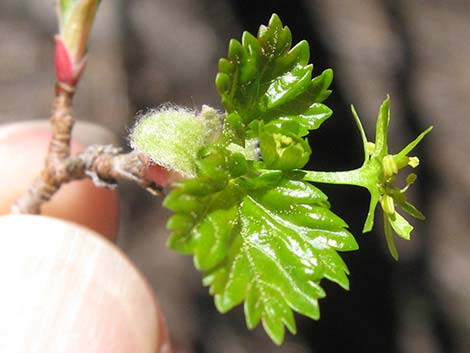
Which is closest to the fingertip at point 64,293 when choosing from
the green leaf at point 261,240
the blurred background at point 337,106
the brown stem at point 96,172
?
the brown stem at point 96,172

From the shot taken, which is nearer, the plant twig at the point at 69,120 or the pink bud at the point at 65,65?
the plant twig at the point at 69,120

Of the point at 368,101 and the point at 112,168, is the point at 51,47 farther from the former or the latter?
the point at 112,168

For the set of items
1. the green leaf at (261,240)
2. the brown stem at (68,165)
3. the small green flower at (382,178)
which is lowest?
the brown stem at (68,165)

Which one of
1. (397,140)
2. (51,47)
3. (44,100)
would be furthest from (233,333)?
(51,47)

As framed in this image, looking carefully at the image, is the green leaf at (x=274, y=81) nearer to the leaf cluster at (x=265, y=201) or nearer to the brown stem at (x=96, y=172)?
the leaf cluster at (x=265, y=201)

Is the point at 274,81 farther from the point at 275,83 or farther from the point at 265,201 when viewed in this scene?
the point at 265,201

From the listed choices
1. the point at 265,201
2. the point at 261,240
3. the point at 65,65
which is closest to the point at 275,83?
the point at 265,201

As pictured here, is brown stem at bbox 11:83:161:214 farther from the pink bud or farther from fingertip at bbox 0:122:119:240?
fingertip at bbox 0:122:119:240

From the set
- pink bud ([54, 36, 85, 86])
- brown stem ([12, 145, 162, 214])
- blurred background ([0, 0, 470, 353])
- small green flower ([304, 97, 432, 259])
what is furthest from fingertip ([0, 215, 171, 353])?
blurred background ([0, 0, 470, 353])
